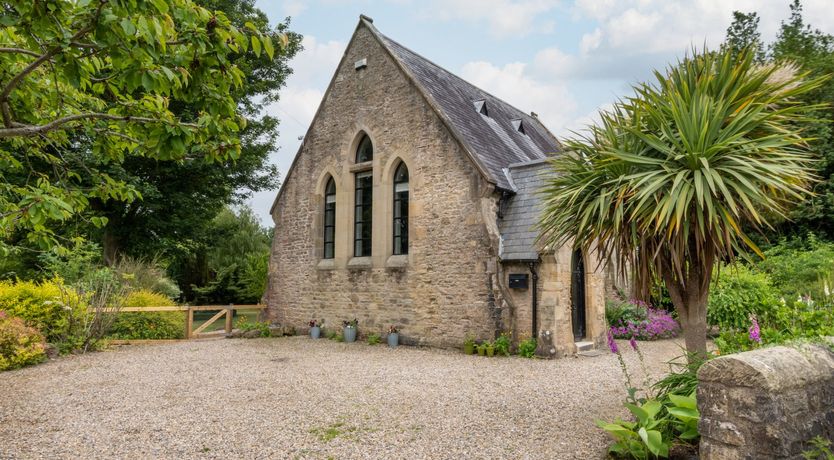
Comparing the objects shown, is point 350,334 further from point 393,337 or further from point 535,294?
Answer: point 535,294

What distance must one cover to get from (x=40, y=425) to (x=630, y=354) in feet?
32.8

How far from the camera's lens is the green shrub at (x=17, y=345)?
370 inches

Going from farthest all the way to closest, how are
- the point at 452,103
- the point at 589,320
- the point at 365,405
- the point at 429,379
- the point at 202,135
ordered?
the point at 452,103 → the point at 589,320 → the point at 429,379 → the point at 365,405 → the point at 202,135

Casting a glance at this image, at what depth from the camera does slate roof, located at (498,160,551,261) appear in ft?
35.2

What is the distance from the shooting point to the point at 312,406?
6641 mm

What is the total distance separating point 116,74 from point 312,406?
14.3 feet

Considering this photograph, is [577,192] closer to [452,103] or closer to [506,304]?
[506,304]

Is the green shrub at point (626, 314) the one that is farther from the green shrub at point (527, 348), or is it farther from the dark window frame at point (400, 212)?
the dark window frame at point (400, 212)

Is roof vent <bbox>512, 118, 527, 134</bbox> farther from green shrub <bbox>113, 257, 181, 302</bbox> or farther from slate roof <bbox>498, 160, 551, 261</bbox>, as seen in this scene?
green shrub <bbox>113, 257, 181, 302</bbox>

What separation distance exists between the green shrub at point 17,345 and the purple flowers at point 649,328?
41.0ft

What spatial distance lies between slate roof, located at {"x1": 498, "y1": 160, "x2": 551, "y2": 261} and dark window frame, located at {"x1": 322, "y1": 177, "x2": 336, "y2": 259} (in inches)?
209

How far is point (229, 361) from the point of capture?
10359 mm

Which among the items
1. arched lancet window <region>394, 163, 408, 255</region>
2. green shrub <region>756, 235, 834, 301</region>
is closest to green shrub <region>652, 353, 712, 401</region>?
green shrub <region>756, 235, 834, 301</region>

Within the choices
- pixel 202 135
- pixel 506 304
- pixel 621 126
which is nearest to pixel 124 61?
pixel 202 135
